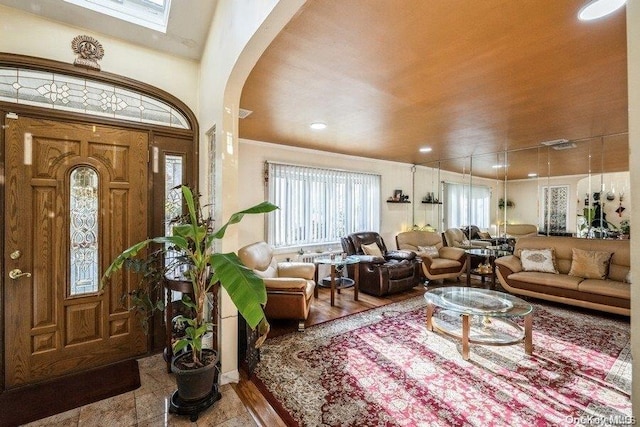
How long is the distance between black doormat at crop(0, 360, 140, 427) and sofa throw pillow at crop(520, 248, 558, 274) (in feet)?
16.9

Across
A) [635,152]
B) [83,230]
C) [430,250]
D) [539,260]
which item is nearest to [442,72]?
[635,152]

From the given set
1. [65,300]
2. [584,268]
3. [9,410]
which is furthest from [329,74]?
[584,268]

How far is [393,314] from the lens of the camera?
376 centimetres

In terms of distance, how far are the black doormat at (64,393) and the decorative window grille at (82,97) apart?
218 centimetres

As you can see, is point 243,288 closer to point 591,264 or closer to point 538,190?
point 591,264

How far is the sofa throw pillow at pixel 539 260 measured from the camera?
4.29 metres

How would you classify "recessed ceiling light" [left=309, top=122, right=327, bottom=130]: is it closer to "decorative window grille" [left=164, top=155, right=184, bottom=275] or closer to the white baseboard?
"decorative window grille" [left=164, top=155, right=184, bottom=275]

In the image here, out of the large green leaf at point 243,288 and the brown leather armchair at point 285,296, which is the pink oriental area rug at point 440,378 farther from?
the large green leaf at point 243,288

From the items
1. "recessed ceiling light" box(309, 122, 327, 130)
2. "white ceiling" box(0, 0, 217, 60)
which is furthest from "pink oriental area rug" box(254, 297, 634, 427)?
"white ceiling" box(0, 0, 217, 60)

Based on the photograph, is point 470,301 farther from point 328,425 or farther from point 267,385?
point 267,385

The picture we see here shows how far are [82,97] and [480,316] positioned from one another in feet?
14.0

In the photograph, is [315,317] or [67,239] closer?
[67,239]

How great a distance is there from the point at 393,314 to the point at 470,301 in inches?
40.0

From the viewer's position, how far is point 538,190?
600cm
